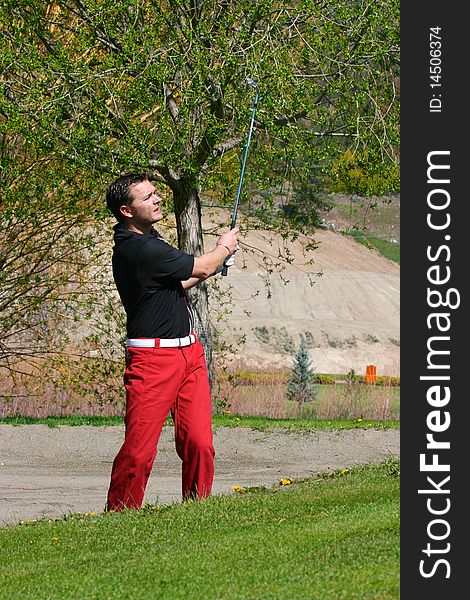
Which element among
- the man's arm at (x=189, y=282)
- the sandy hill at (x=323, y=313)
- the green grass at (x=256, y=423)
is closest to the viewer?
the man's arm at (x=189, y=282)

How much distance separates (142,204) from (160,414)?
1182mm

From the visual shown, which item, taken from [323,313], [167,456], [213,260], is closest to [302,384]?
[167,456]

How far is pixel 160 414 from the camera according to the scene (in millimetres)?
6926

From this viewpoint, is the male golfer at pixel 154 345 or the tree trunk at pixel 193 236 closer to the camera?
the male golfer at pixel 154 345

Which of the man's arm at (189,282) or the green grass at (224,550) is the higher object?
the man's arm at (189,282)

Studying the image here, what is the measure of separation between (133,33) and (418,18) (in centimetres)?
499

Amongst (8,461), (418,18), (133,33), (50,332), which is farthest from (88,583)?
(50,332)

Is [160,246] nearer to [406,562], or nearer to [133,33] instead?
[406,562]

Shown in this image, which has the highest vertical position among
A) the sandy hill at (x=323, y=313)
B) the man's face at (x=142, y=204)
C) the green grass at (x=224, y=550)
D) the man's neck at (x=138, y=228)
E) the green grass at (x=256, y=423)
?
the sandy hill at (x=323, y=313)

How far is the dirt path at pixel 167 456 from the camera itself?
410 inches

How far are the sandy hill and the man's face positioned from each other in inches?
768

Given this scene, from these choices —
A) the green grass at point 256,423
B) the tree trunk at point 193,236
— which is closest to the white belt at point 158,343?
the green grass at point 256,423

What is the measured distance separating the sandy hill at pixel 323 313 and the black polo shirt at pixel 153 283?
64.2 ft

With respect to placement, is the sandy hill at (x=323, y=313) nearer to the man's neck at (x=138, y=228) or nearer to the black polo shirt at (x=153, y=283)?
the man's neck at (x=138, y=228)
